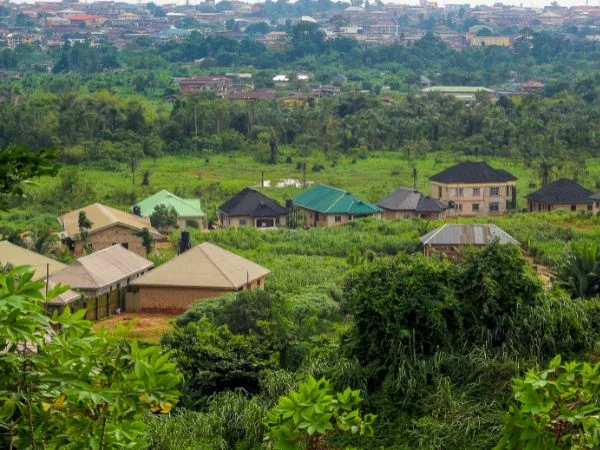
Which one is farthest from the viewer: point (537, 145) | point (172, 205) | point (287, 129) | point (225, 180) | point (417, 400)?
point (287, 129)

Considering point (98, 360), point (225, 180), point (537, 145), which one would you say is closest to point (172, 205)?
point (225, 180)

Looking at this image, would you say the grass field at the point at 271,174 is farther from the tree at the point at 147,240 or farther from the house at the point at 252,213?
the tree at the point at 147,240

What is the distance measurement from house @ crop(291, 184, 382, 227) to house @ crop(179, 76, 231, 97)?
39913 millimetres

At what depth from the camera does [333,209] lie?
1332 inches

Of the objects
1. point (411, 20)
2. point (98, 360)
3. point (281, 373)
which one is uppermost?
point (98, 360)

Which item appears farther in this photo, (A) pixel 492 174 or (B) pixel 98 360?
(A) pixel 492 174

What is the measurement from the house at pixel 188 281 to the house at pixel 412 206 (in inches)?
448

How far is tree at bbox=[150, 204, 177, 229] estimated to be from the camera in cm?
3228

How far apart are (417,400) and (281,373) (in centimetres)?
238

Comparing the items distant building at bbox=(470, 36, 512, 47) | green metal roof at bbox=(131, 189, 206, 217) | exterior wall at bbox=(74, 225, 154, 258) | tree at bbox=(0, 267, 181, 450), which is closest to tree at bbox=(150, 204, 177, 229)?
green metal roof at bbox=(131, 189, 206, 217)

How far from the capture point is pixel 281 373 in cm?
1340

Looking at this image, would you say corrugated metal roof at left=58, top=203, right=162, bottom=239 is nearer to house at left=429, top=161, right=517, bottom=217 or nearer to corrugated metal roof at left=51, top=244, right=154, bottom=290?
corrugated metal roof at left=51, top=244, right=154, bottom=290

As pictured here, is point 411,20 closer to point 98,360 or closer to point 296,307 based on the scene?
point 296,307

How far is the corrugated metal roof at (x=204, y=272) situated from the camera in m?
23.0
